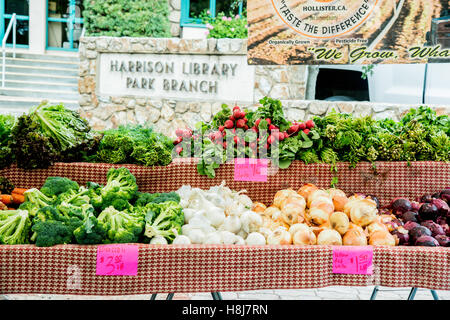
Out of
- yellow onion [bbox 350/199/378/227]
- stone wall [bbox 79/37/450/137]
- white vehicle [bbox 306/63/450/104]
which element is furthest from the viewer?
stone wall [bbox 79/37/450/137]

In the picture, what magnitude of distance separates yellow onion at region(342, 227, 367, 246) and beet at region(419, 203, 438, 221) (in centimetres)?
65

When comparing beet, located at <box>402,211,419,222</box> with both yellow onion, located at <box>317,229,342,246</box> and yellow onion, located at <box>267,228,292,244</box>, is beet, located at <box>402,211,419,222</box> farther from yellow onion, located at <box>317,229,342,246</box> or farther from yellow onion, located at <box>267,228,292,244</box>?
yellow onion, located at <box>267,228,292,244</box>

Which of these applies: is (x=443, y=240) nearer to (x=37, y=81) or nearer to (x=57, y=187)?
(x=57, y=187)

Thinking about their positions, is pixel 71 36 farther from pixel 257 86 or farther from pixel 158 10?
pixel 257 86

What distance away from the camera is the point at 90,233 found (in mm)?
2670

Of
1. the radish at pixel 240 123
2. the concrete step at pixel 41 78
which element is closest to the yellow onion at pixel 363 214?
the radish at pixel 240 123

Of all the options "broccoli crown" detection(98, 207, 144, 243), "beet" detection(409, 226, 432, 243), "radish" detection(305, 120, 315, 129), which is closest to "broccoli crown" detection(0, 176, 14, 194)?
"broccoli crown" detection(98, 207, 144, 243)

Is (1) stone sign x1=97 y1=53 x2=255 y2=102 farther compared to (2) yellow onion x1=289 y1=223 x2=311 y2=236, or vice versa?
(1) stone sign x1=97 y1=53 x2=255 y2=102

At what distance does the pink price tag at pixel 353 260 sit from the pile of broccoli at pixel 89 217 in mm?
1000

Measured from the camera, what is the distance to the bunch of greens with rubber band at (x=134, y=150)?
395cm

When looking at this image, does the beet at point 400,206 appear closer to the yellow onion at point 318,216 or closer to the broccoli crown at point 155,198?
the yellow onion at point 318,216

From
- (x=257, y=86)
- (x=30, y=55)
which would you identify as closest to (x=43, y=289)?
(x=257, y=86)

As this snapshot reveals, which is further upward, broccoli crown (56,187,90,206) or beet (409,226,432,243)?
broccoli crown (56,187,90,206)

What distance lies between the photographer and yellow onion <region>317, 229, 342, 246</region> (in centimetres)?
291
